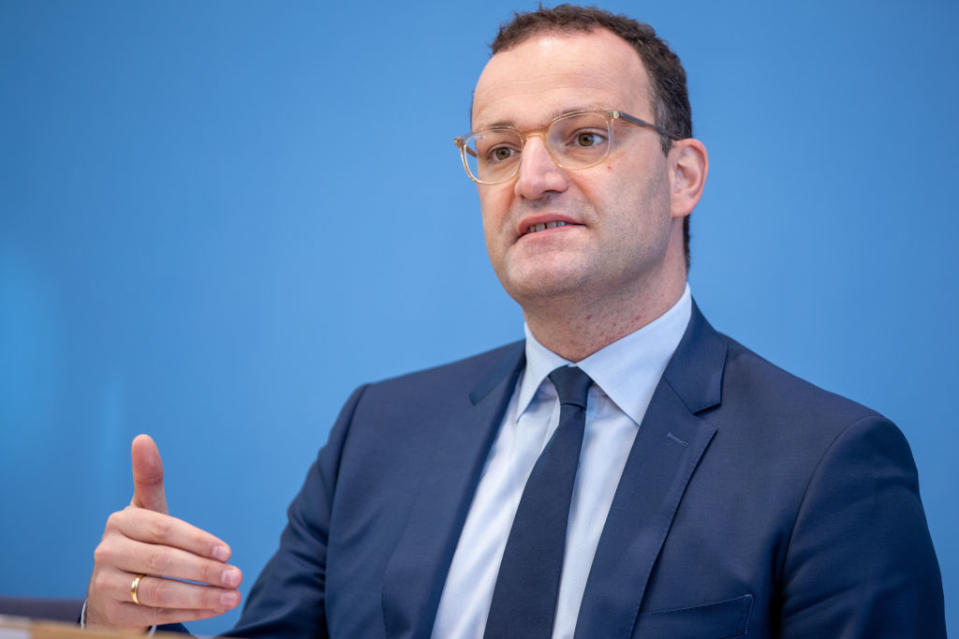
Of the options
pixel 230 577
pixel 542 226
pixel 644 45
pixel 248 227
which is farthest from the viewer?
pixel 248 227

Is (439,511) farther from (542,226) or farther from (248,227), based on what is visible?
(248,227)

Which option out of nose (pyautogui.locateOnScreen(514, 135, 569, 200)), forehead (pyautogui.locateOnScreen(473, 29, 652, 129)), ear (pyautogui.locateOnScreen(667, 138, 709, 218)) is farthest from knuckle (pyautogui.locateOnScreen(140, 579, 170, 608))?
ear (pyautogui.locateOnScreen(667, 138, 709, 218))

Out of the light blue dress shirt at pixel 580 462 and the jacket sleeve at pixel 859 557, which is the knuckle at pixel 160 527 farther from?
the jacket sleeve at pixel 859 557

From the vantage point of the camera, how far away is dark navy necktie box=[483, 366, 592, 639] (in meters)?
1.22

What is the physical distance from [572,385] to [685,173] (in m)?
0.51

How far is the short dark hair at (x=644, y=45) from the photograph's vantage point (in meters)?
1.54

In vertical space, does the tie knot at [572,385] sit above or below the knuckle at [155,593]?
above

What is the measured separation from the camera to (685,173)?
160 centimetres

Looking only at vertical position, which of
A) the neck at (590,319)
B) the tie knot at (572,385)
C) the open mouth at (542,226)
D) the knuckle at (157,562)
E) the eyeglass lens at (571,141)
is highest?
the eyeglass lens at (571,141)

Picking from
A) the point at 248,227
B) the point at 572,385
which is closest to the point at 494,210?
the point at 572,385

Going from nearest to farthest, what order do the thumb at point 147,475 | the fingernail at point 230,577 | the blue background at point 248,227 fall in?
the fingernail at point 230,577 < the thumb at point 147,475 < the blue background at point 248,227

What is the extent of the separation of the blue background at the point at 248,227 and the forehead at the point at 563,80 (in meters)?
0.53

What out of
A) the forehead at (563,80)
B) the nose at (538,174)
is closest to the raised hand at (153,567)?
the nose at (538,174)

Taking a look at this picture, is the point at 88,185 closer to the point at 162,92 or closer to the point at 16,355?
the point at 162,92
